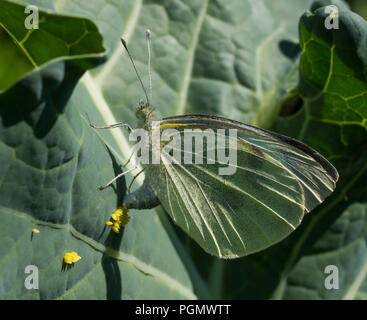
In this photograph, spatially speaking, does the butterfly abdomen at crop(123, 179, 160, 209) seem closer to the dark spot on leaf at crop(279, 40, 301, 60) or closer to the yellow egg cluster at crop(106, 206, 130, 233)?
the yellow egg cluster at crop(106, 206, 130, 233)

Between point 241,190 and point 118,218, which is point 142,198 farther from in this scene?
point 241,190

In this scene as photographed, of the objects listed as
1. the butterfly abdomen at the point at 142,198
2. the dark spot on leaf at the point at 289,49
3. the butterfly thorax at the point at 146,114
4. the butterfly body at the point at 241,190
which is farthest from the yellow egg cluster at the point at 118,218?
the dark spot on leaf at the point at 289,49

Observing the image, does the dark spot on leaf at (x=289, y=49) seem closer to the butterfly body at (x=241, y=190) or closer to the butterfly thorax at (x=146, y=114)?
the butterfly body at (x=241, y=190)

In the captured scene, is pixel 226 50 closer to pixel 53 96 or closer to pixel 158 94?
pixel 158 94

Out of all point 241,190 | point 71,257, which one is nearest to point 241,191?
point 241,190

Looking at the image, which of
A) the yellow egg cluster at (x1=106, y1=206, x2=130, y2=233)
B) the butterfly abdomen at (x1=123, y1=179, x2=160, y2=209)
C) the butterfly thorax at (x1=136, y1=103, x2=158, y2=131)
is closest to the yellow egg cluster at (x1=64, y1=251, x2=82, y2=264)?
Result: the yellow egg cluster at (x1=106, y1=206, x2=130, y2=233)
